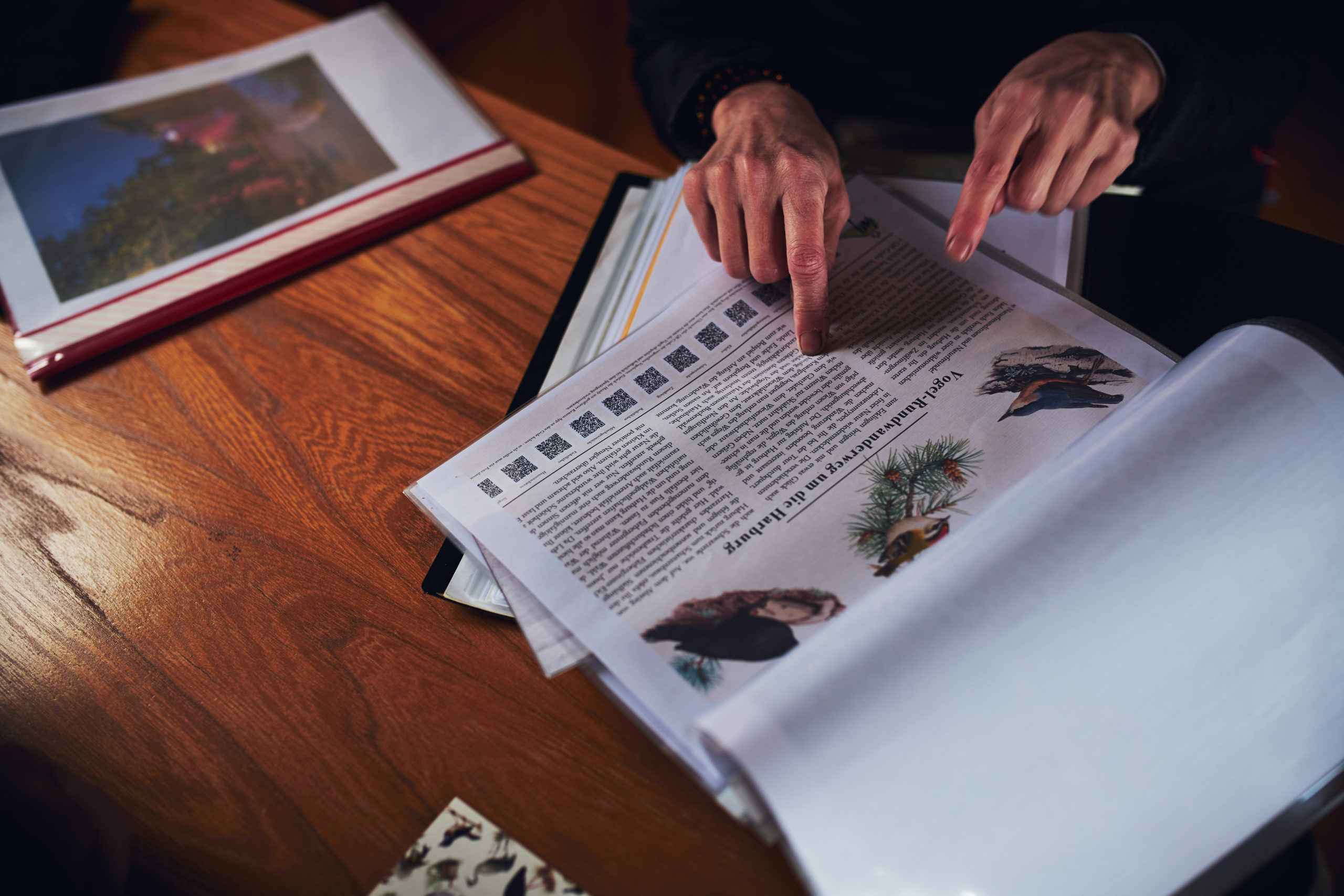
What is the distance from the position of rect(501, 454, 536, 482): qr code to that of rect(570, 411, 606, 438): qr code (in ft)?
0.11

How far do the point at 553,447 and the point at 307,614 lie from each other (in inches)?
6.7

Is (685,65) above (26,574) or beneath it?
above

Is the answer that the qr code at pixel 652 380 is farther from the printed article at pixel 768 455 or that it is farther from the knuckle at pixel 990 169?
the knuckle at pixel 990 169

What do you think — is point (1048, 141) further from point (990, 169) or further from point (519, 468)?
point (519, 468)

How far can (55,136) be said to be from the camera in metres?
0.61

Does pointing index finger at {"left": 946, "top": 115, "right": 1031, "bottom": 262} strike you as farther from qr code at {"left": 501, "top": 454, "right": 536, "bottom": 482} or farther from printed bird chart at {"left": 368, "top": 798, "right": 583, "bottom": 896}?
printed bird chart at {"left": 368, "top": 798, "right": 583, "bottom": 896}

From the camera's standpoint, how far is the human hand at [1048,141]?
1.48 feet

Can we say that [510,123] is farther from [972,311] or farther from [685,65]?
[972,311]

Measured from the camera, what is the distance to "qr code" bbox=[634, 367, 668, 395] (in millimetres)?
441

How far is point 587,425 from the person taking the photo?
16.7 inches

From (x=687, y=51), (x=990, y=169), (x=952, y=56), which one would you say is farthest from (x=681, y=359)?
(x=952, y=56)

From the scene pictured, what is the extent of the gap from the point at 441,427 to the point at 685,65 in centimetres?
41

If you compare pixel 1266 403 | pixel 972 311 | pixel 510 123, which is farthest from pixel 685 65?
pixel 1266 403

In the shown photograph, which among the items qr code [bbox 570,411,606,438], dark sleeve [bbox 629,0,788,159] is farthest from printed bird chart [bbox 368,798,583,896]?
A: dark sleeve [bbox 629,0,788,159]
